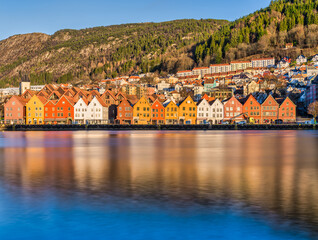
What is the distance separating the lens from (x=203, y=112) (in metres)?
116

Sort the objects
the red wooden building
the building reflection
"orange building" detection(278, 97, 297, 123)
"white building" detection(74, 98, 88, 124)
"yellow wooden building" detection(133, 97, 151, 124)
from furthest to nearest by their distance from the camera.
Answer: the red wooden building, "white building" detection(74, 98, 88, 124), "yellow wooden building" detection(133, 97, 151, 124), "orange building" detection(278, 97, 297, 123), the building reflection

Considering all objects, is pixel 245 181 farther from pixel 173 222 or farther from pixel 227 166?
pixel 173 222

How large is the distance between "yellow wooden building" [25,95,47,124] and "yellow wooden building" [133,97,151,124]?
29132mm

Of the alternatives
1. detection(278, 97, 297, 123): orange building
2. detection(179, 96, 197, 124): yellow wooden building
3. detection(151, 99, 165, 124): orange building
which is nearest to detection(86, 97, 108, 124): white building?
detection(151, 99, 165, 124): orange building

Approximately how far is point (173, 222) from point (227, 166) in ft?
44.7

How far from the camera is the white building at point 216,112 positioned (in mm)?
115375

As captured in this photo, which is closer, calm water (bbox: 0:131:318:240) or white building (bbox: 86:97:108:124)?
calm water (bbox: 0:131:318:240)

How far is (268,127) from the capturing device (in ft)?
318

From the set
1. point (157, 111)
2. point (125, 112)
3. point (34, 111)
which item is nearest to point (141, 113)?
point (125, 112)

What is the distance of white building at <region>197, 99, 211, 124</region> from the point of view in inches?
4547

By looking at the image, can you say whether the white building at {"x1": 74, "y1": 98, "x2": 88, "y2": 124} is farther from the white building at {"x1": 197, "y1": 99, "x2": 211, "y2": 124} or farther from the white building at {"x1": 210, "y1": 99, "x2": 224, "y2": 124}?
the white building at {"x1": 210, "y1": 99, "x2": 224, "y2": 124}

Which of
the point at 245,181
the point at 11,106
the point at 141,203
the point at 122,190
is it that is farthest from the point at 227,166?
the point at 11,106

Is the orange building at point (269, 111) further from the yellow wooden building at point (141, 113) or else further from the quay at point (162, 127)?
the yellow wooden building at point (141, 113)

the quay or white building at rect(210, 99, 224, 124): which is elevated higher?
white building at rect(210, 99, 224, 124)
